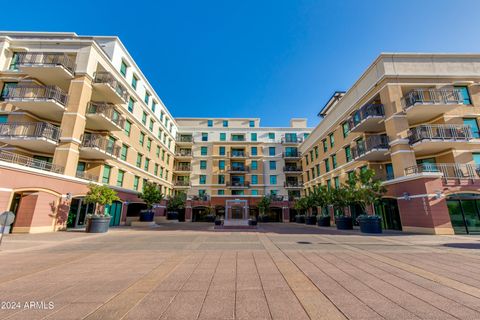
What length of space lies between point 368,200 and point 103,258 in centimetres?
1810

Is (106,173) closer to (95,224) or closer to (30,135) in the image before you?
(30,135)

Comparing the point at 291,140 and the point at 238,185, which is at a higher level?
the point at 291,140

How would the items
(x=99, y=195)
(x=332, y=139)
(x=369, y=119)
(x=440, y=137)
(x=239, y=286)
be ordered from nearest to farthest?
1. (x=239, y=286)
2. (x=99, y=195)
3. (x=440, y=137)
4. (x=369, y=119)
5. (x=332, y=139)

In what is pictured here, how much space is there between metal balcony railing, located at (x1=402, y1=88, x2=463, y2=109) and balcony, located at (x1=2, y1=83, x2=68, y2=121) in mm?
30390

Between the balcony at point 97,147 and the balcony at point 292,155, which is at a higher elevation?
the balcony at point 292,155

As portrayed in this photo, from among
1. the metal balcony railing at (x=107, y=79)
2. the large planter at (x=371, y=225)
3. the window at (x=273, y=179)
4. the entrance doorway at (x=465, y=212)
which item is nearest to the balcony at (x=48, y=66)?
the metal balcony railing at (x=107, y=79)

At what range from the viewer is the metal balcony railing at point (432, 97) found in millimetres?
16641

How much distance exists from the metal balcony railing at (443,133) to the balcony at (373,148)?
2136 millimetres

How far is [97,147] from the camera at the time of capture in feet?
59.6

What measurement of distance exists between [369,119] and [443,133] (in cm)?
542

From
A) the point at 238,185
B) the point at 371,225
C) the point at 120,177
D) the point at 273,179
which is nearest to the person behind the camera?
the point at 371,225

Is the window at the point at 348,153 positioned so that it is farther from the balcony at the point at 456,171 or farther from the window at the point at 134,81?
the window at the point at 134,81

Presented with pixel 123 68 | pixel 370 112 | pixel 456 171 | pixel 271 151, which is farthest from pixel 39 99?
pixel 456 171

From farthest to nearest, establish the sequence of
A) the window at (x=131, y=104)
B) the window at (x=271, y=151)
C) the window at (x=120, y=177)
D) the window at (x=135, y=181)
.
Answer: the window at (x=271, y=151) → the window at (x=135, y=181) → the window at (x=131, y=104) → the window at (x=120, y=177)
